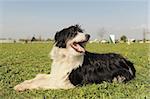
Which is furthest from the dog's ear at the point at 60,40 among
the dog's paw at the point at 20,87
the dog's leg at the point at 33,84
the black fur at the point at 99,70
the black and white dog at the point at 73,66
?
the dog's paw at the point at 20,87

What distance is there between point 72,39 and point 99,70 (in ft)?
3.54

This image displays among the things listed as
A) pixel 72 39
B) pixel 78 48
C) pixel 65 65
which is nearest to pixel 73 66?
pixel 65 65

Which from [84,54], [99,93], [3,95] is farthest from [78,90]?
→ [3,95]

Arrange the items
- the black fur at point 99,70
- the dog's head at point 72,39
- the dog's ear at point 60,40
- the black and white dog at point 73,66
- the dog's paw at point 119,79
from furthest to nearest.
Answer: the dog's paw at point 119,79
the black fur at point 99,70
the dog's ear at point 60,40
the black and white dog at point 73,66
the dog's head at point 72,39

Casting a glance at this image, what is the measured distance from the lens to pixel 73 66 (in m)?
7.70

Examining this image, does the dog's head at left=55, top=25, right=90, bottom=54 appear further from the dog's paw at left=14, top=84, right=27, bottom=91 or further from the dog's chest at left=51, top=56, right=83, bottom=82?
the dog's paw at left=14, top=84, right=27, bottom=91

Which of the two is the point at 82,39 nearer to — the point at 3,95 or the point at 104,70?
the point at 104,70

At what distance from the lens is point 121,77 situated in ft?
27.3

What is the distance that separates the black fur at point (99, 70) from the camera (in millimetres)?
7839

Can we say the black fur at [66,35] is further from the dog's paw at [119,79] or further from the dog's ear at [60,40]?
the dog's paw at [119,79]

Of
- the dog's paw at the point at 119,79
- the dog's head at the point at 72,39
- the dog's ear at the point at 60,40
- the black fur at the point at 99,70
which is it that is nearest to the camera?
the dog's head at the point at 72,39

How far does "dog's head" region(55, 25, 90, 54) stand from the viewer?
24.2 ft

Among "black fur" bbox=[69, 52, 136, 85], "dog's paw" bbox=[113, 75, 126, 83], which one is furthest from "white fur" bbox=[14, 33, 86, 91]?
"dog's paw" bbox=[113, 75, 126, 83]

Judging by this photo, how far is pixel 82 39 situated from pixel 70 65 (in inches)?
27.3
